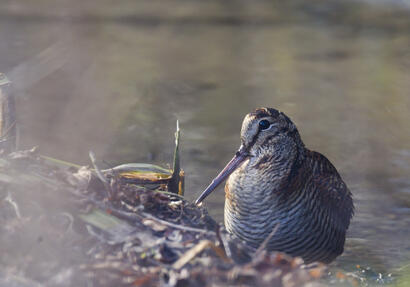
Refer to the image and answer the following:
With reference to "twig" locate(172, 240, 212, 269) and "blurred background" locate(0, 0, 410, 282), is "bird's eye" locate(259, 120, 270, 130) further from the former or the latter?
"twig" locate(172, 240, 212, 269)

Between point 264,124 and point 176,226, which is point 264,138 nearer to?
point 264,124

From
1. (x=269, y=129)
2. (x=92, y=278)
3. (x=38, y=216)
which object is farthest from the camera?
(x=269, y=129)

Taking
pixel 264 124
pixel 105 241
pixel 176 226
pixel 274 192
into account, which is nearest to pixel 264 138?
pixel 264 124

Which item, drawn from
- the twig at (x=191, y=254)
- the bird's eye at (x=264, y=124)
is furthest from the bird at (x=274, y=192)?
the twig at (x=191, y=254)

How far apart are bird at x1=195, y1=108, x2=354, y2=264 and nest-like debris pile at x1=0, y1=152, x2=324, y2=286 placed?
0.60m

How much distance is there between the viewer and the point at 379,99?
920cm

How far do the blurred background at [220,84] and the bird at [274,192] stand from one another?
31.2 inches

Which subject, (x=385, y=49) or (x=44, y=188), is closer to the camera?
(x=44, y=188)

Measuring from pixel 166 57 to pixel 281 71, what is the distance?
1526 mm

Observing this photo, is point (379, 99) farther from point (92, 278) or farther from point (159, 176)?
point (92, 278)

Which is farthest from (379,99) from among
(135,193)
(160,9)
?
(135,193)

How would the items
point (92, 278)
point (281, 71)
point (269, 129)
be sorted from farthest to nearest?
point (281, 71), point (269, 129), point (92, 278)

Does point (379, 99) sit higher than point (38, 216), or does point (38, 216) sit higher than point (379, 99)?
point (38, 216)

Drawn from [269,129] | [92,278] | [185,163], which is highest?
[269,129]
